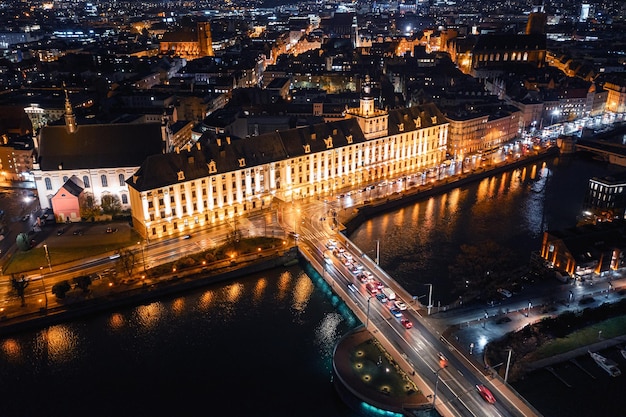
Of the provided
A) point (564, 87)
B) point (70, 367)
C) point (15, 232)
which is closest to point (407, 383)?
point (70, 367)

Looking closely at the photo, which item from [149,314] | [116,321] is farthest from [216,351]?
[116,321]

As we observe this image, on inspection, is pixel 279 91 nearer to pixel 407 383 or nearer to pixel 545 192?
pixel 545 192

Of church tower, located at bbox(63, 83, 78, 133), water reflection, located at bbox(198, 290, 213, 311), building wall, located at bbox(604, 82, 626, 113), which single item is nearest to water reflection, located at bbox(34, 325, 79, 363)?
water reflection, located at bbox(198, 290, 213, 311)

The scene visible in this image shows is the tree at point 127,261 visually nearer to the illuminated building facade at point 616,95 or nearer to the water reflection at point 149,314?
the water reflection at point 149,314

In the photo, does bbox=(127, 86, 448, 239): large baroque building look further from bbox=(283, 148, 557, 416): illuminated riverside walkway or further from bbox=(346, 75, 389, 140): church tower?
bbox=(283, 148, 557, 416): illuminated riverside walkway

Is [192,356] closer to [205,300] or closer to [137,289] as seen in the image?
[205,300]
